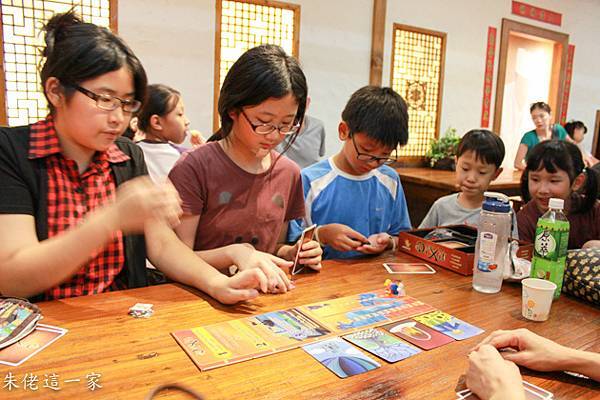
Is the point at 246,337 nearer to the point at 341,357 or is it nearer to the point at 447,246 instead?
the point at 341,357

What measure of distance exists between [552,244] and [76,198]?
126 centimetres

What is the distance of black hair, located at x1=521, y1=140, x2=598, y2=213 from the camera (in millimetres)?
1866

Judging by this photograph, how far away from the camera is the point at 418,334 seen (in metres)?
1.03

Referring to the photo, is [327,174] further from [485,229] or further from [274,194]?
[485,229]

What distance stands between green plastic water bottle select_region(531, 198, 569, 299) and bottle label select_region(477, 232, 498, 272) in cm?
13

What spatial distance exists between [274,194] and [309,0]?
306cm

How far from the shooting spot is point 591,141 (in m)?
7.13

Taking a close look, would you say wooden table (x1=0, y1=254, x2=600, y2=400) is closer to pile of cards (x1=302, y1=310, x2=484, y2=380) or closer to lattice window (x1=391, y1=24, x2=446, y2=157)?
pile of cards (x1=302, y1=310, x2=484, y2=380)

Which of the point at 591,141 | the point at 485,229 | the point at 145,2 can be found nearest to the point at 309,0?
the point at 145,2

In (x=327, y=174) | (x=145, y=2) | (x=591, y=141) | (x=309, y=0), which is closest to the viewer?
(x=327, y=174)

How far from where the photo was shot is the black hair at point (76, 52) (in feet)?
3.76

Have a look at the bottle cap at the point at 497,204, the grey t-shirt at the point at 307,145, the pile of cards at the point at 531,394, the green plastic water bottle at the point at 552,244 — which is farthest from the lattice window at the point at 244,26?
the pile of cards at the point at 531,394

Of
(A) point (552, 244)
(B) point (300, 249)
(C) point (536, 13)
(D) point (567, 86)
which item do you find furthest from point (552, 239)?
(D) point (567, 86)

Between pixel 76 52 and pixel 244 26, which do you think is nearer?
pixel 76 52
